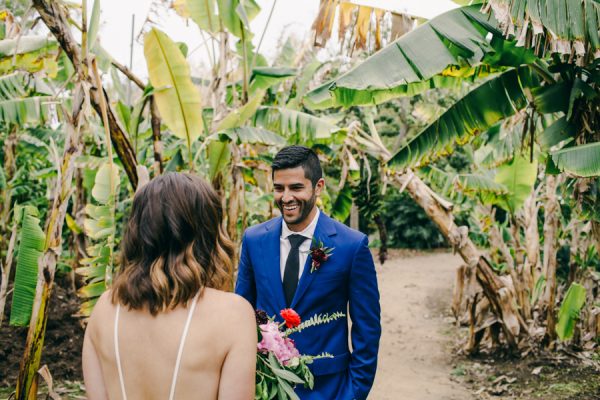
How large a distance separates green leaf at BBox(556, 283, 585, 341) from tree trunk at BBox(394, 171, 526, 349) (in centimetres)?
80

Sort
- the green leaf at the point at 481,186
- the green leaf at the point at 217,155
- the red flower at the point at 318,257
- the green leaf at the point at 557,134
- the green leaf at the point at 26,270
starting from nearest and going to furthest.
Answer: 1. the red flower at the point at 318,257
2. the green leaf at the point at 26,270
3. the green leaf at the point at 557,134
4. the green leaf at the point at 217,155
5. the green leaf at the point at 481,186

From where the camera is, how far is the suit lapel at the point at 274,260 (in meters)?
2.59

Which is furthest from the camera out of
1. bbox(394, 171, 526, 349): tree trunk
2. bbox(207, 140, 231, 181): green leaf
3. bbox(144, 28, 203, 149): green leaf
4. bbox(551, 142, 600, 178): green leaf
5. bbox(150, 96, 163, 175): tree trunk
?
bbox(394, 171, 526, 349): tree trunk

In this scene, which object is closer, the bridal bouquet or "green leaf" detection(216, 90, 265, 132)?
the bridal bouquet

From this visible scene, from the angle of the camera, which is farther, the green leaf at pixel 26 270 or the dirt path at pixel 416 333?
the dirt path at pixel 416 333

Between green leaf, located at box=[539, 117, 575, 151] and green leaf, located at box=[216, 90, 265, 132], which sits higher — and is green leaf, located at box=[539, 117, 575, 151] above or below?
below

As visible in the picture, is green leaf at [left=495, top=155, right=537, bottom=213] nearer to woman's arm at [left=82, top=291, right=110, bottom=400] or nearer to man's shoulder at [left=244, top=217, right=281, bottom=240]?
man's shoulder at [left=244, top=217, right=281, bottom=240]

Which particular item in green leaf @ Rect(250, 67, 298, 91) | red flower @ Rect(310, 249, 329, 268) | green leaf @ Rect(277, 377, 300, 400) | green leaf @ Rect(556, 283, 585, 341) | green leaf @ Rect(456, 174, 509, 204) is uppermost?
green leaf @ Rect(250, 67, 298, 91)

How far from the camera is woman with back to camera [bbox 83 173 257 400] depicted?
1.45 meters

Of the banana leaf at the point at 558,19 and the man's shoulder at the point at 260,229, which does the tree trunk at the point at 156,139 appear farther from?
the banana leaf at the point at 558,19

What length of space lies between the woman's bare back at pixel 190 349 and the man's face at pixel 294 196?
3.86 ft

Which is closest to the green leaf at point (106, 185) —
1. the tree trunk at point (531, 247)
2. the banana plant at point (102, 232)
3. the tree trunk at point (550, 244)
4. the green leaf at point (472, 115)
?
the banana plant at point (102, 232)

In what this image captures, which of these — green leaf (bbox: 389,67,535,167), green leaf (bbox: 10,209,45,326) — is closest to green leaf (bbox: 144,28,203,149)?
green leaf (bbox: 10,209,45,326)

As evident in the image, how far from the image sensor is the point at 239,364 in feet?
4.81
